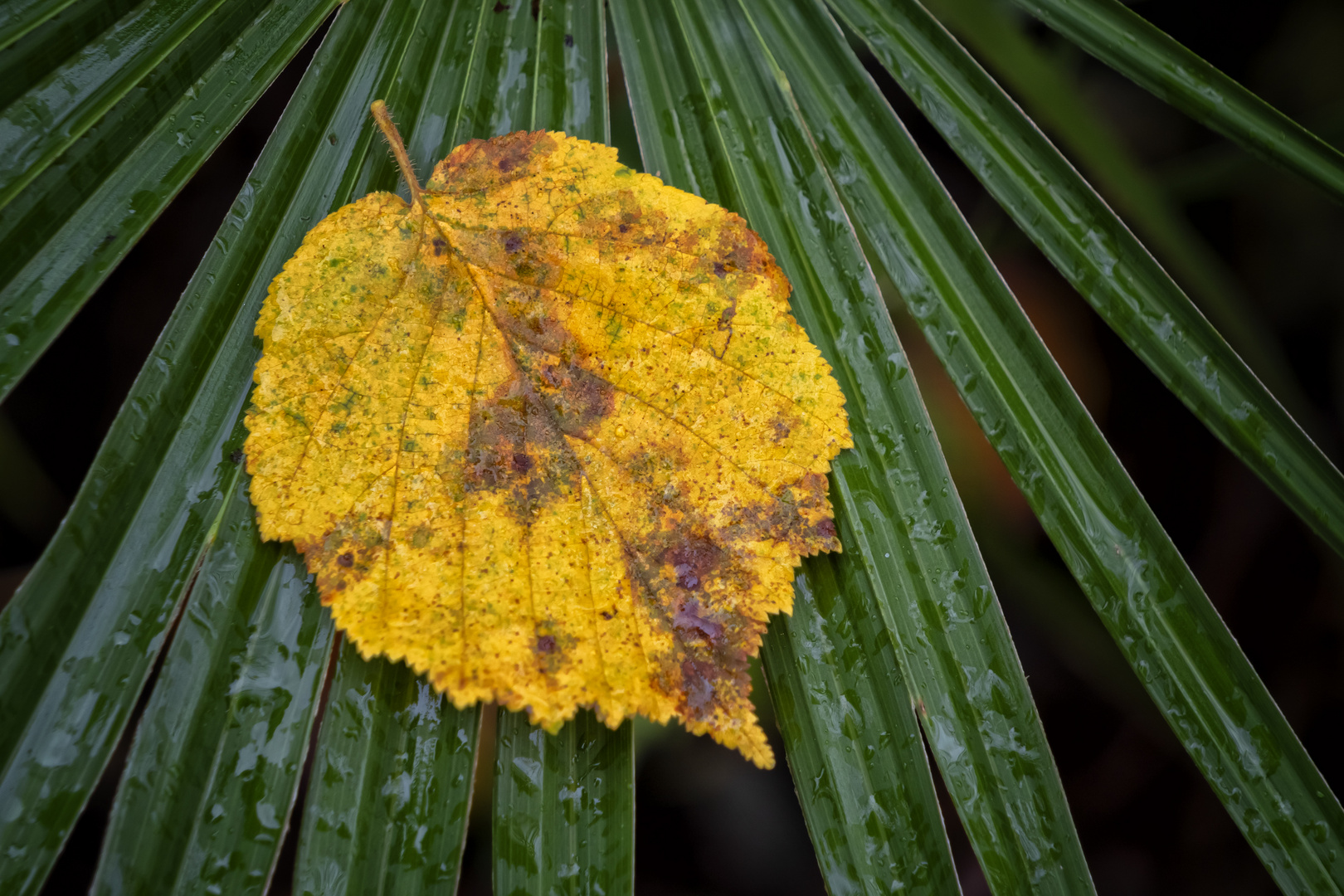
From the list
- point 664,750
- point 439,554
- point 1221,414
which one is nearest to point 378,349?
point 439,554

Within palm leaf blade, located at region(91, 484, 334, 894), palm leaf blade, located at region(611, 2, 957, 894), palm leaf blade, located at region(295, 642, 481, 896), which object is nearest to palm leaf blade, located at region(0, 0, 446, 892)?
palm leaf blade, located at region(91, 484, 334, 894)

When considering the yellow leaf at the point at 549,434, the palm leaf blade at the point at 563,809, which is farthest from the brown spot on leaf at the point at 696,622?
the palm leaf blade at the point at 563,809

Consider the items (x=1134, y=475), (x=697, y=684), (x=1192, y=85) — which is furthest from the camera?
(x=1134, y=475)

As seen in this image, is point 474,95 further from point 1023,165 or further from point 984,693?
point 984,693

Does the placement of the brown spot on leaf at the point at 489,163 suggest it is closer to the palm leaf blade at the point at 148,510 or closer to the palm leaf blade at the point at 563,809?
the palm leaf blade at the point at 148,510

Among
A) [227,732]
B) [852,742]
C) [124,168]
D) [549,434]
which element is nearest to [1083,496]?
[852,742]

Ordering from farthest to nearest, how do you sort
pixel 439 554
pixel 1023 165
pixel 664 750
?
pixel 664 750, pixel 1023 165, pixel 439 554

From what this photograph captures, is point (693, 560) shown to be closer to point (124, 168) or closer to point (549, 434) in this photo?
point (549, 434)
